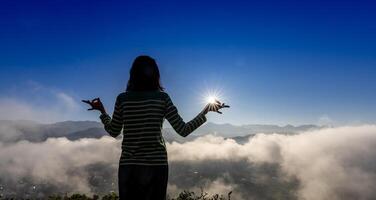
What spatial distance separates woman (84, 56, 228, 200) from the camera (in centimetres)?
561

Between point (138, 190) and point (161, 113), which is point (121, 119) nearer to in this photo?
point (161, 113)

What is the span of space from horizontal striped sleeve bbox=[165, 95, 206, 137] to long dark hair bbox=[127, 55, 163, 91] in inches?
11.7

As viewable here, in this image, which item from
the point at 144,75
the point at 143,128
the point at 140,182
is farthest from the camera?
the point at 144,75

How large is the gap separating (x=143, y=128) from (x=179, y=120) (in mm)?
549

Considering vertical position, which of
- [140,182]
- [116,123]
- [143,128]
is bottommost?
[140,182]

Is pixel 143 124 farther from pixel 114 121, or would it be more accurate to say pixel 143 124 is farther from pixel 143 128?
pixel 114 121

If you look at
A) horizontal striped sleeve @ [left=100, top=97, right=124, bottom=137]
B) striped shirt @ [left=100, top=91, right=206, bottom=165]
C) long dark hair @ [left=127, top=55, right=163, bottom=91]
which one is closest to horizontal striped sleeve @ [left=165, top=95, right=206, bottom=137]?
striped shirt @ [left=100, top=91, right=206, bottom=165]

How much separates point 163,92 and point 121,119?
0.69m

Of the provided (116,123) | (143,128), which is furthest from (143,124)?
(116,123)

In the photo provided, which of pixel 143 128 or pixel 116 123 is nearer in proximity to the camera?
pixel 143 128

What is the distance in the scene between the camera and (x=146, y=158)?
5641 mm

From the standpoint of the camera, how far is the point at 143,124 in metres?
5.82

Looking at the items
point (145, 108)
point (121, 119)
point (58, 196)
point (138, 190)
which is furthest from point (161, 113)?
point (58, 196)

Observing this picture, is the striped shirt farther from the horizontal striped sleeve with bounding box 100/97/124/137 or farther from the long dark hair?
the long dark hair
